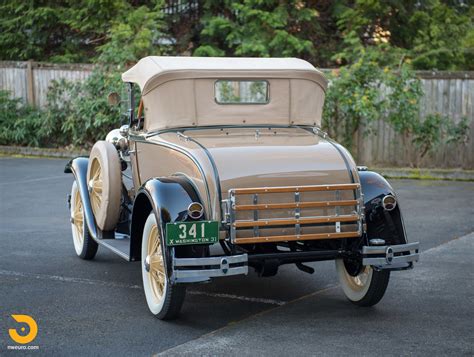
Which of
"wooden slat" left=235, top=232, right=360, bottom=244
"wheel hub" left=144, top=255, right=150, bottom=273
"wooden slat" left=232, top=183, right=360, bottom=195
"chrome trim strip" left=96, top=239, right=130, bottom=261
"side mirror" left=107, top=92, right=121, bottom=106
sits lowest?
"chrome trim strip" left=96, top=239, right=130, bottom=261

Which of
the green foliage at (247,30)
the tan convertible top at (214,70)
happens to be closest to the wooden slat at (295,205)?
the tan convertible top at (214,70)

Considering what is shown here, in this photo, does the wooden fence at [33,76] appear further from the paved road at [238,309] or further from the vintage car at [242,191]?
the vintage car at [242,191]

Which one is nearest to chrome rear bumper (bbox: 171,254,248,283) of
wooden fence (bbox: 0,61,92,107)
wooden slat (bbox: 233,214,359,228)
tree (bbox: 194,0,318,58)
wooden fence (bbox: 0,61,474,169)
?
wooden slat (bbox: 233,214,359,228)

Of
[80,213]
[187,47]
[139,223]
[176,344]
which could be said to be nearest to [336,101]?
[187,47]

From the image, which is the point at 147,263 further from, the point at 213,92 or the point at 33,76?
the point at 33,76

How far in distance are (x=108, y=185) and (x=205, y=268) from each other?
194 cm

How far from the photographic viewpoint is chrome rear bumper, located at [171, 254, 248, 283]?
18.6 ft

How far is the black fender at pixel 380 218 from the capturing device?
6.18 m

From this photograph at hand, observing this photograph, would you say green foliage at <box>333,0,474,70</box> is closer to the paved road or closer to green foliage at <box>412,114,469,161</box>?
green foliage at <box>412,114,469,161</box>

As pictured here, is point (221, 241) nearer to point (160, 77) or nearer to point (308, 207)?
point (308, 207)

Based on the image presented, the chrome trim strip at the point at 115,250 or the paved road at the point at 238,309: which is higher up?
Result: the chrome trim strip at the point at 115,250

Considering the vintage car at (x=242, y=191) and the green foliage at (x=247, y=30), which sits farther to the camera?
the green foliage at (x=247, y=30)

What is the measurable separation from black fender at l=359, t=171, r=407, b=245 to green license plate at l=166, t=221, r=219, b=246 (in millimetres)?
1269

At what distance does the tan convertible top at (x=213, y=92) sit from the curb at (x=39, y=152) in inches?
424
